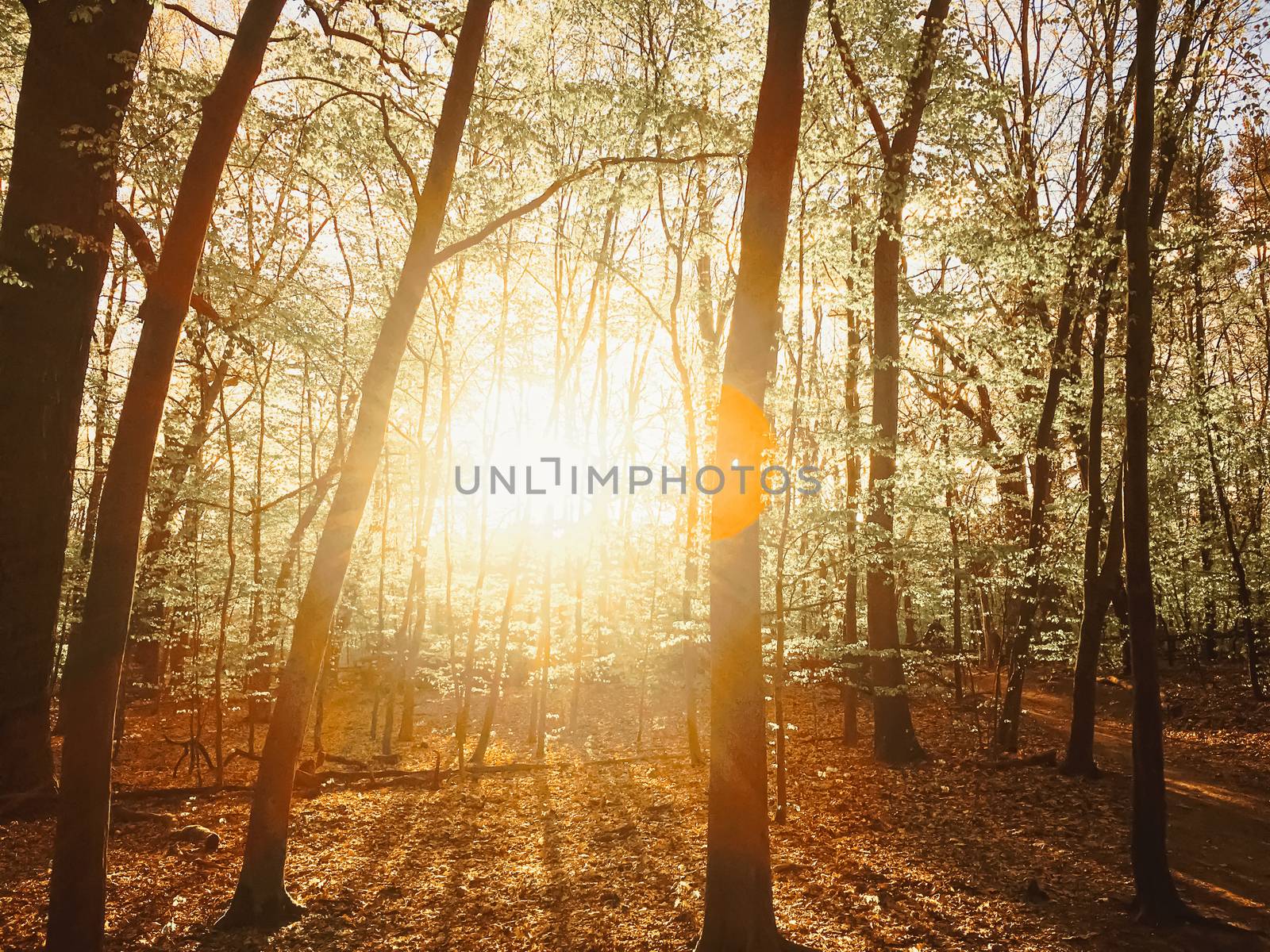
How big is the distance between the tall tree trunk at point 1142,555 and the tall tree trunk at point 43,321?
919cm

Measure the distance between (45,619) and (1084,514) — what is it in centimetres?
1524

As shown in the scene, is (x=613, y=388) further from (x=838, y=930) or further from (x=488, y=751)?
(x=838, y=930)

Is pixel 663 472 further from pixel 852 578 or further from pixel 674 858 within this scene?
pixel 674 858

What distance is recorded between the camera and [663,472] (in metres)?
16.8

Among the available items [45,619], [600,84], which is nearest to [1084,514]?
[600,84]

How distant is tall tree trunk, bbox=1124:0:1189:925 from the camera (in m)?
5.30

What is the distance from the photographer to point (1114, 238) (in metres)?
8.51

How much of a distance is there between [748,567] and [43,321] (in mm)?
7125

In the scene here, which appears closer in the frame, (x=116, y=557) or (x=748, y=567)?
(x=116, y=557)

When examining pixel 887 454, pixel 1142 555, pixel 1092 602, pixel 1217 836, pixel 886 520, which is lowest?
pixel 1217 836

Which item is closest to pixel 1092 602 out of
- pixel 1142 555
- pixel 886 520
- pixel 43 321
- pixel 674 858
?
pixel 886 520

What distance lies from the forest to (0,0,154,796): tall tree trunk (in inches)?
1.5

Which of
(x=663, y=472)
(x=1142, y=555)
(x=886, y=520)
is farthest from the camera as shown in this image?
(x=663, y=472)

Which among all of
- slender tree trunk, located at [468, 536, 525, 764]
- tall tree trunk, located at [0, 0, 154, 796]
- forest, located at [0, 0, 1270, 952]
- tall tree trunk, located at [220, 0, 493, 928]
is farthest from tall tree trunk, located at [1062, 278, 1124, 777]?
Answer: tall tree trunk, located at [0, 0, 154, 796]
